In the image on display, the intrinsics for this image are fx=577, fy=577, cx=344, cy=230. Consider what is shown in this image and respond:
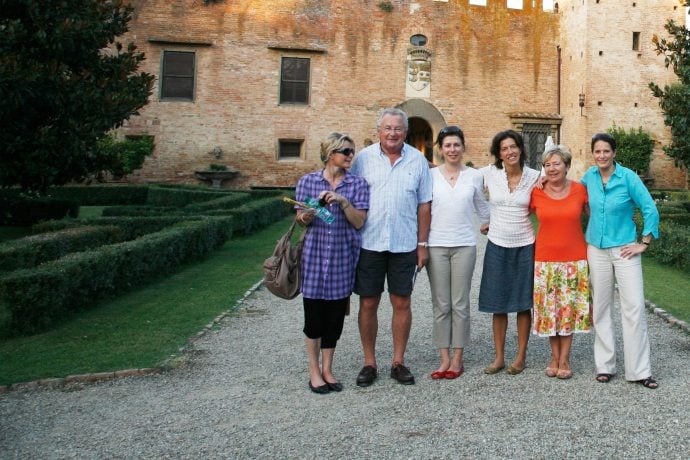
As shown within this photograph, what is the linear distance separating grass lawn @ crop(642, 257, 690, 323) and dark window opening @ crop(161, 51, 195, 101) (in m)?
16.1

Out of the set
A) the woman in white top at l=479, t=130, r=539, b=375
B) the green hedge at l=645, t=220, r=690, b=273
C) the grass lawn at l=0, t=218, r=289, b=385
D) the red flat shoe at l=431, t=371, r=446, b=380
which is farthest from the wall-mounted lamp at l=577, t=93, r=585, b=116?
the red flat shoe at l=431, t=371, r=446, b=380

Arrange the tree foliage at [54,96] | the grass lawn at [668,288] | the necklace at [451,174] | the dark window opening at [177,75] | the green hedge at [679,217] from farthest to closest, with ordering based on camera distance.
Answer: the dark window opening at [177,75] < the green hedge at [679,217] < the tree foliage at [54,96] < the grass lawn at [668,288] < the necklace at [451,174]

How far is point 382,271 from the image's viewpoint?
387 cm

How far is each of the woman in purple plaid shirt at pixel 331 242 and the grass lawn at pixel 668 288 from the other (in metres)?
3.82

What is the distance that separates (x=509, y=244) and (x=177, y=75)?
1849 cm

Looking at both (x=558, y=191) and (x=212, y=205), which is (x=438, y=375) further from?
(x=212, y=205)

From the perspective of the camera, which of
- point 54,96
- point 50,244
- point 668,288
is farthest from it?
point 54,96

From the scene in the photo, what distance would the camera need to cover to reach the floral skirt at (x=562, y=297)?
3.92 metres

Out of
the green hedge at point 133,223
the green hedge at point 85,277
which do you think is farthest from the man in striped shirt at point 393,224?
the green hedge at point 133,223

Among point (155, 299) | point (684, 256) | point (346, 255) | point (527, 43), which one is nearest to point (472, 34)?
point (527, 43)

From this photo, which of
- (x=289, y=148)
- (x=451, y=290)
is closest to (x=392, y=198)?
(x=451, y=290)

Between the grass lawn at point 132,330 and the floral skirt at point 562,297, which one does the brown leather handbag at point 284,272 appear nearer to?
the grass lawn at point 132,330

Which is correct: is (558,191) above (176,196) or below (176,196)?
above

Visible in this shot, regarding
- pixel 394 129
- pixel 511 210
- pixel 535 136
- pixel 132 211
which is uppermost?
pixel 535 136
